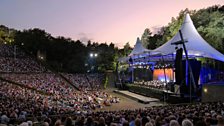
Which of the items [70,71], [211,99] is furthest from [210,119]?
[70,71]

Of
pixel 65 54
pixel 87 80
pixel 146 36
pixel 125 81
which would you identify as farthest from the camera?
pixel 146 36

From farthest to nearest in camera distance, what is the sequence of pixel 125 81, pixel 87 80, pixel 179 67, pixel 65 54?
pixel 65 54
pixel 87 80
pixel 125 81
pixel 179 67

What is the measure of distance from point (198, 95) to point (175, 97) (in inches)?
60.1

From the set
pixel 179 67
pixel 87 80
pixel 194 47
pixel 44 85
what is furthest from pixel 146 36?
pixel 179 67

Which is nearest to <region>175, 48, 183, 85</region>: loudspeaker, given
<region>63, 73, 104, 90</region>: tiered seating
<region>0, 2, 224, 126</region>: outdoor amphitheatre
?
<region>0, 2, 224, 126</region>: outdoor amphitheatre

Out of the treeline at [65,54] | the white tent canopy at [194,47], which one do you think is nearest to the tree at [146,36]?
the treeline at [65,54]

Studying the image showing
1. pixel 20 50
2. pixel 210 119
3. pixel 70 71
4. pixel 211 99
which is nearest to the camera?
pixel 210 119

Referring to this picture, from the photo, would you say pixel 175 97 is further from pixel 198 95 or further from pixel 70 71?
pixel 70 71

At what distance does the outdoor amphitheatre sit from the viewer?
8.67 metres

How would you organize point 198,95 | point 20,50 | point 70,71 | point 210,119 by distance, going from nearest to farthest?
1. point 210,119
2. point 198,95
3. point 70,71
4. point 20,50

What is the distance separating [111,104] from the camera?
2294 cm

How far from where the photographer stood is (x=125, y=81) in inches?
1433

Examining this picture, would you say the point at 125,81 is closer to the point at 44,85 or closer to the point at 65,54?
the point at 44,85

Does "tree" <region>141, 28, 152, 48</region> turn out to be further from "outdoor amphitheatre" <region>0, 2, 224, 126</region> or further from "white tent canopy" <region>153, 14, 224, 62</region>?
"white tent canopy" <region>153, 14, 224, 62</region>
